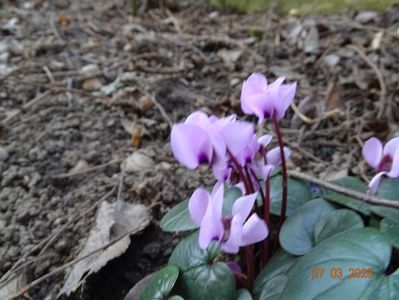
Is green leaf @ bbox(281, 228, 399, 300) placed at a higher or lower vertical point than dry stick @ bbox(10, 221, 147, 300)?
higher

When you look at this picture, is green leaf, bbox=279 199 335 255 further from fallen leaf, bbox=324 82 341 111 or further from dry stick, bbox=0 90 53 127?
dry stick, bbox=0 90 53 127

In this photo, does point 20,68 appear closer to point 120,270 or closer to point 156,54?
point 156,54

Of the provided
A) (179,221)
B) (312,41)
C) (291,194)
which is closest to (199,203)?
(179,221)

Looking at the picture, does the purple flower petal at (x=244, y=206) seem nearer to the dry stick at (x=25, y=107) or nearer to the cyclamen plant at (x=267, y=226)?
the cyclamen plant at (x=267, y=226)

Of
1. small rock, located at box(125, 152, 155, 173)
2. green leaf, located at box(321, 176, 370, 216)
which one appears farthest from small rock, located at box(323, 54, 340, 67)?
green leaf, located at box(321, 176, 370, 216)

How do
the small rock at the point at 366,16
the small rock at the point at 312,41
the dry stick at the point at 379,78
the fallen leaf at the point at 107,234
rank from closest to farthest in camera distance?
the fallen leaf at the point at 107,234, the dry stick at the point at 379,78, the small rock at the point at 312,41, the small rock at the point at 366,16

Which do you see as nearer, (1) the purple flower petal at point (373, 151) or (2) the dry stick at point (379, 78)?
(1) the purple flower petal at point (373, 151)

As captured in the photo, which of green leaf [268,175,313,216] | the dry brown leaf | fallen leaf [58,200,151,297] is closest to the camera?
green leaf [268,175,313,216]
